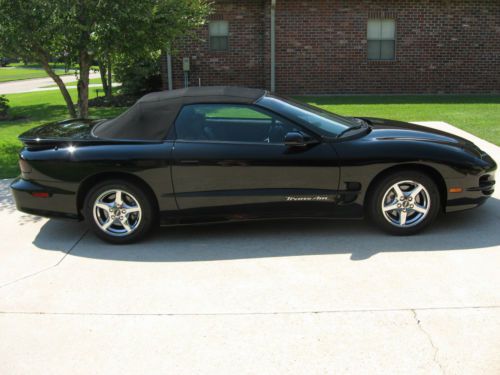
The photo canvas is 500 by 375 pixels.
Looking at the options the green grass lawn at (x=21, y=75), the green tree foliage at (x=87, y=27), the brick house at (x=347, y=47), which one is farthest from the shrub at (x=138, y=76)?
A: the green grass lawn at (x=21, y=75)

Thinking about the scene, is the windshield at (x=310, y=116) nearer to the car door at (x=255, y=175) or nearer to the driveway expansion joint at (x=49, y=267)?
the car door at (x=255, y=175)

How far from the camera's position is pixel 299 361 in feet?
10.6

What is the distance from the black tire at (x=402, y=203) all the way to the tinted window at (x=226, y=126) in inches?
38.3

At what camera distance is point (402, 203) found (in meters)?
5.12

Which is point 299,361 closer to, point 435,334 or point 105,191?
point 435,334

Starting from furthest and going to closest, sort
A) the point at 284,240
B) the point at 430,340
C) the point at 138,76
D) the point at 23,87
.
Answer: the point at 23,87
the point at 138,76
the point at 284,240
the point at 430,340

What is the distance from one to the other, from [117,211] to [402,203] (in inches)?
104

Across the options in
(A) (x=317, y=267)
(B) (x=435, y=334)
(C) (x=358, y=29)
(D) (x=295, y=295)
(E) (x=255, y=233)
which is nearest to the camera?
(B) (x=435, y=334)

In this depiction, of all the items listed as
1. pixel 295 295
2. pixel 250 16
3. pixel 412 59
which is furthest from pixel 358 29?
pixel 295 295

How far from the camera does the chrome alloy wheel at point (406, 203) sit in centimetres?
511

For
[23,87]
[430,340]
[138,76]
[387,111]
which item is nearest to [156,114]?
[430,340]

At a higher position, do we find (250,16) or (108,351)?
(250,16)

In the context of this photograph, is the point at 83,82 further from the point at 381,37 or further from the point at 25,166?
the point at 381,37

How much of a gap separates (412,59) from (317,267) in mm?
14286
